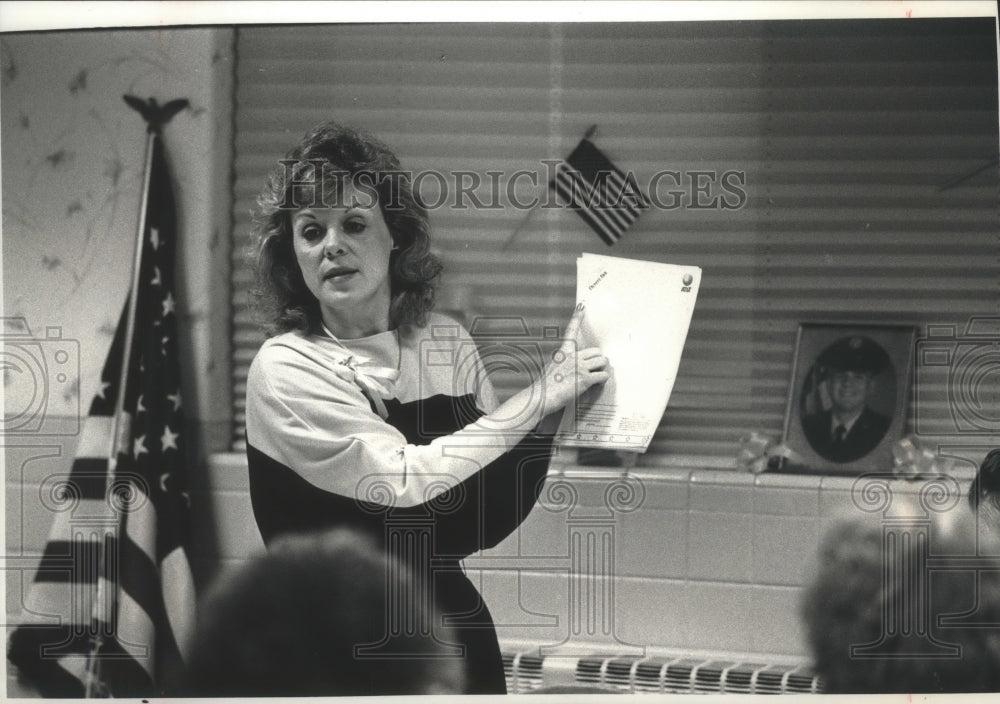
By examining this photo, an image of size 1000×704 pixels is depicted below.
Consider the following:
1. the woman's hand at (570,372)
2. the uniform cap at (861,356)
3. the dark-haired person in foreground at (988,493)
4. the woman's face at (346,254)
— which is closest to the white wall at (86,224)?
the woman's face at (346,254)

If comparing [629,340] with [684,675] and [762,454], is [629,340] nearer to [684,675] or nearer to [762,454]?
[762,454]

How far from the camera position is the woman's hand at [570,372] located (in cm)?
335

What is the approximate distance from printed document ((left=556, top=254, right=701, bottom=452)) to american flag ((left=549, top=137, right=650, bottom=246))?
0.11 m

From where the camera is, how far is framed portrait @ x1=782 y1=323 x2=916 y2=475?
11.1ft

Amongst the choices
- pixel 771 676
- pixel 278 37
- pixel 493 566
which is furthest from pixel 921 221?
pixel 278 37

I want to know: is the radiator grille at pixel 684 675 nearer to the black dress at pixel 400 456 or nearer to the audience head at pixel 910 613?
the audience head at pixel 910 613

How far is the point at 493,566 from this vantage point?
338cm

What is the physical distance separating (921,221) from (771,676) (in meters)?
1.54

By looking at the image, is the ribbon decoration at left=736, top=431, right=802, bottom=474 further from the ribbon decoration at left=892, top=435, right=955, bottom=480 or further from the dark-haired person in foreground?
the dark-haired person in foreground

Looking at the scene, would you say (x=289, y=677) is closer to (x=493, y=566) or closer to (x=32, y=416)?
(x=493, y=566)

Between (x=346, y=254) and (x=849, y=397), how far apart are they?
1.68 metres

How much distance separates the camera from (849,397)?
3.38 meters

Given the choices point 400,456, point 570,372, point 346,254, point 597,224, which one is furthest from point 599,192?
point 400,456

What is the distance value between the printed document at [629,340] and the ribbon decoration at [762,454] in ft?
0.99
